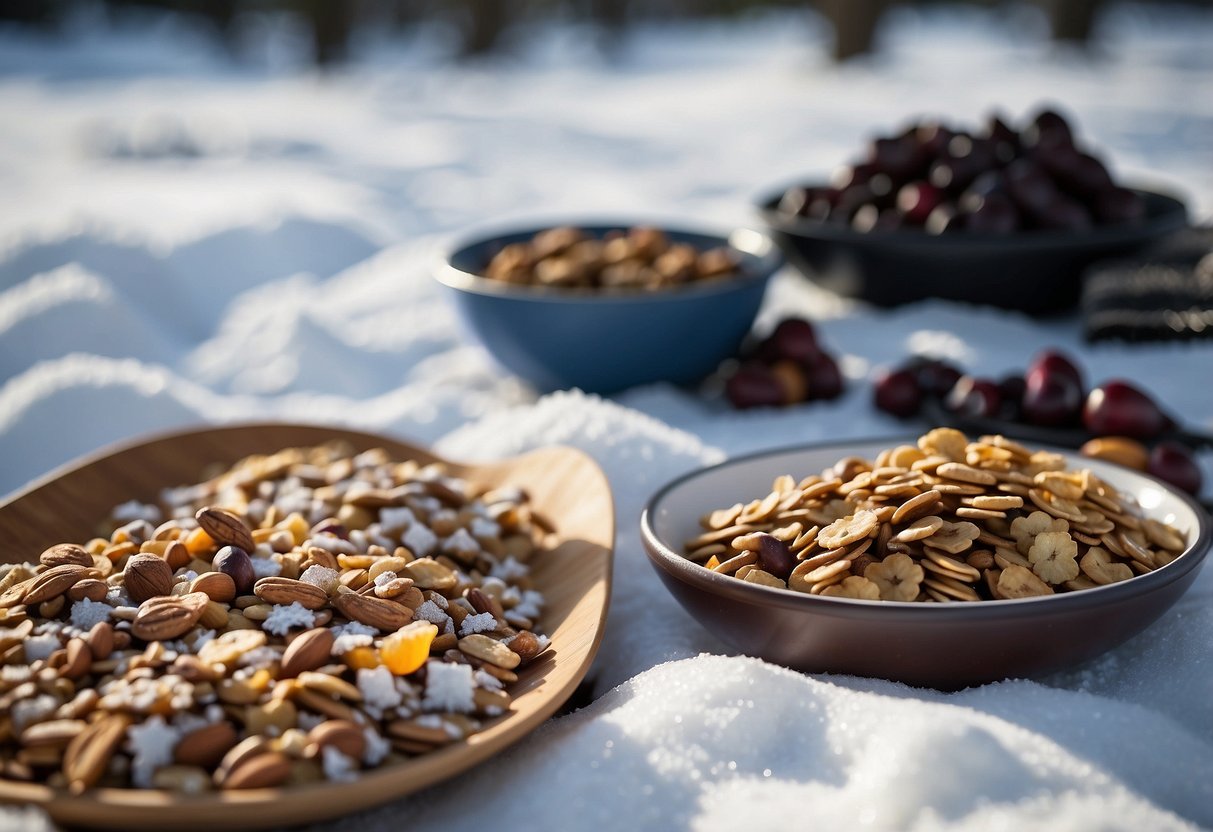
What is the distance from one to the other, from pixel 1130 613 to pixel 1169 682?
0.10 metres

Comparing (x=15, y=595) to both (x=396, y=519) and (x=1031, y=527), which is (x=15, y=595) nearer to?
(x=396, y=519)

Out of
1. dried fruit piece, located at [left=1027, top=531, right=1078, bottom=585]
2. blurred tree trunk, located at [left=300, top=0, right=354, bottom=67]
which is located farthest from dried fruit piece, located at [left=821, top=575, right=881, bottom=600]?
blurred tree trunk, located at [left=300, top=0, right=354, bottom=67]

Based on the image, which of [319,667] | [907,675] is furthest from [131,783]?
[907,675]

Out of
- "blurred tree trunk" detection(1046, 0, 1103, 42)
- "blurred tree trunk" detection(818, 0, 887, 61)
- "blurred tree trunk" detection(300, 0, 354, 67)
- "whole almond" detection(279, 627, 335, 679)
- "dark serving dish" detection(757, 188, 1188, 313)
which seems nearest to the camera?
"whole almond" detection(279, 627, 335, 679)

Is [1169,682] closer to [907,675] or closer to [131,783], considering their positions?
[907,675]

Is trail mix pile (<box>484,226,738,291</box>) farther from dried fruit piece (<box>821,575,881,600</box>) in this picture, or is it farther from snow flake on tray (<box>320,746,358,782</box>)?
snow flake on tray (<box>320,746,358,782</box>)

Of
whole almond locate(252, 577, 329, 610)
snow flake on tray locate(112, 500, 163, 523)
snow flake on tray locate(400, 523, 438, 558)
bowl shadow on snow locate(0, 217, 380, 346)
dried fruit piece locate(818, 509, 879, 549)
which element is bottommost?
bowl shadow on snow locate(0, 217, 380, 346)

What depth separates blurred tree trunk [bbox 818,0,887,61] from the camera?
5.21m

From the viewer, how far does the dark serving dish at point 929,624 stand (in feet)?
2.50

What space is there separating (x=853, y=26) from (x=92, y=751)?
5.18m

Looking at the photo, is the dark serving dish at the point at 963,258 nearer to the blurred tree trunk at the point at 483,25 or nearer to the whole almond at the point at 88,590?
the whole almond at the point at 88,590

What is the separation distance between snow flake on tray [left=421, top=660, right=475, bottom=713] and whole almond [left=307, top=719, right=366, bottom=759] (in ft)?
0.21

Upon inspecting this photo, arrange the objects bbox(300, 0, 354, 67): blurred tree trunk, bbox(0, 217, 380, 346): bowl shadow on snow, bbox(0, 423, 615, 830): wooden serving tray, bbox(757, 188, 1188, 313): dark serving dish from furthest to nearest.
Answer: bbox(300, 0, 354, 67): blurred tree trunk
bbox(0, 217, 380, 346): bowl shadow on snow
bbox(757, 188, 1188, 313): dark serving dish
bbox(0, 423, 615, 830): wooden serving tray

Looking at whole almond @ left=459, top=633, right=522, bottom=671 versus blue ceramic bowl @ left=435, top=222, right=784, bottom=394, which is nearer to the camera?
whole almond @ left=459, top=633, right=522, bottom=671
